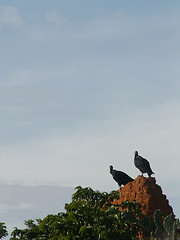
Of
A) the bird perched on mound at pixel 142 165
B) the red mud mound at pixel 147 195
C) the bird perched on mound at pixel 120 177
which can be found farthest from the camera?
the bird perched on mound at pixel 120 177

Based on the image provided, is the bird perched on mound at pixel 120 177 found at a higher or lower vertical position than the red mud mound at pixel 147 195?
higher

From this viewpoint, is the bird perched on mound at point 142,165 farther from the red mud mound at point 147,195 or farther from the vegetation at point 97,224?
the vegetation at point 97,224

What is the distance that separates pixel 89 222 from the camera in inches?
883

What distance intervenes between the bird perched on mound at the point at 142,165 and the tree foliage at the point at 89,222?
4.37 m

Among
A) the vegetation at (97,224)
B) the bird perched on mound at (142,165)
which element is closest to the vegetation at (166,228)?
the vegetation at (97,224)

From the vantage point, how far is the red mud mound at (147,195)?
83.9 feet

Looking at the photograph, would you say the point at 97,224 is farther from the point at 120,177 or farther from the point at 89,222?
the point at 120,177

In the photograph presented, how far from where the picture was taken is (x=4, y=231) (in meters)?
27.4

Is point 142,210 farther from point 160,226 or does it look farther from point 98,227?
point 98,227

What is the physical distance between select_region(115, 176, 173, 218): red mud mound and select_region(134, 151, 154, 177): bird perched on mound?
1380 millimetres

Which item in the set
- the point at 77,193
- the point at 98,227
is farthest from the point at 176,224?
the point at 77,193

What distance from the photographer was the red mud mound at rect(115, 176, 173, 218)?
25.6 metres

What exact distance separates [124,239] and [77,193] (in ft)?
11.4

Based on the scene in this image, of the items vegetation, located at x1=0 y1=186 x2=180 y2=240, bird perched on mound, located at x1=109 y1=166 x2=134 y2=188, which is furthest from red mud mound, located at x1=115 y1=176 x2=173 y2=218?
bird perched on mound, located at x1=109 y1=166 x2=134 y2=188
